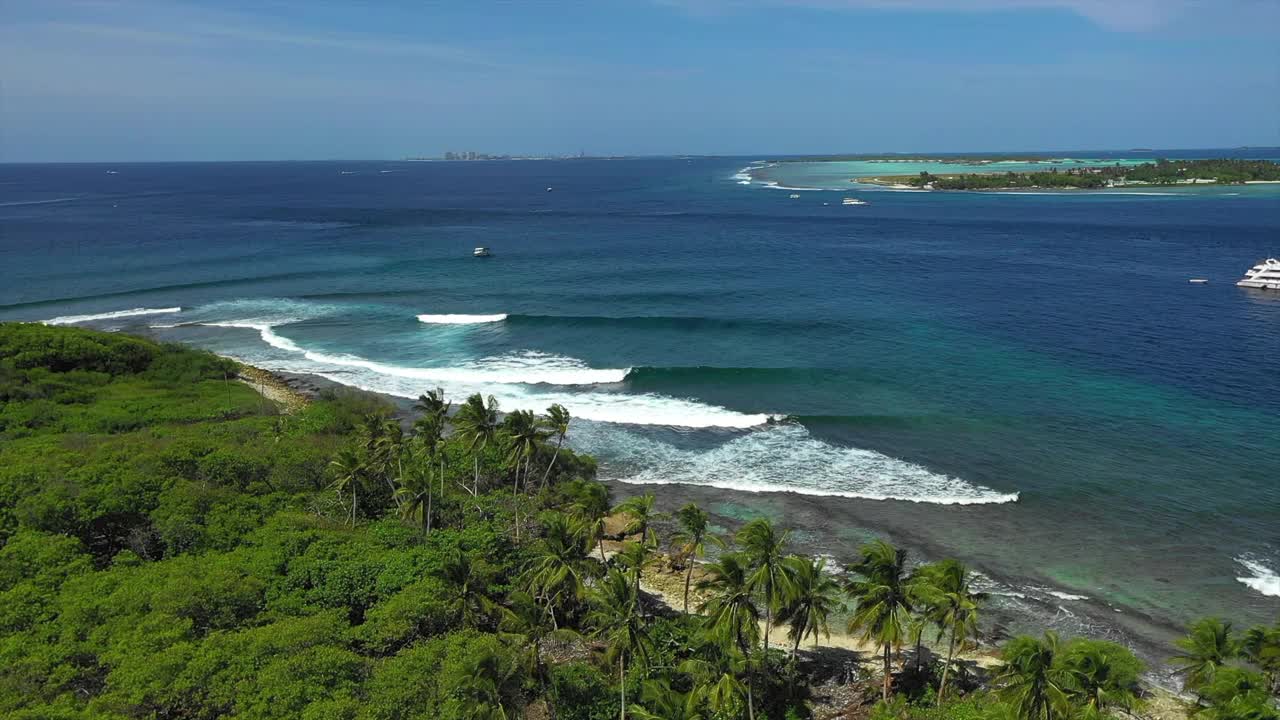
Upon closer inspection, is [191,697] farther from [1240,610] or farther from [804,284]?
[804,284]

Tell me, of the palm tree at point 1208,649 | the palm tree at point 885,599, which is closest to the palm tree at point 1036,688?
the palm tree at point 885,599

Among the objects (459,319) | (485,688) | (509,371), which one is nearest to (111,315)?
(459,319)

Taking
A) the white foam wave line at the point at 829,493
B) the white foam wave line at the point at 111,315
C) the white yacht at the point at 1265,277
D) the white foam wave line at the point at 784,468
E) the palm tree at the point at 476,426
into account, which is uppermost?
the white yacht at the point at 1265,277

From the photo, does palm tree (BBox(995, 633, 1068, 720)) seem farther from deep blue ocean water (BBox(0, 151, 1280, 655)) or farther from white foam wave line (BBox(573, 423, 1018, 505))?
white foam wave line (BBox(573, 423, 1018, 505))

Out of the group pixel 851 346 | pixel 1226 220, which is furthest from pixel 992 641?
pixel 1226 220

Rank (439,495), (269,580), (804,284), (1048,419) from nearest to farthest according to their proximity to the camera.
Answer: (269,580), (439,495), (1048,419), (804,284)

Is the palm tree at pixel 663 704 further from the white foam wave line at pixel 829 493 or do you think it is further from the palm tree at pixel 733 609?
the white foam wave line at pixel 829 493
